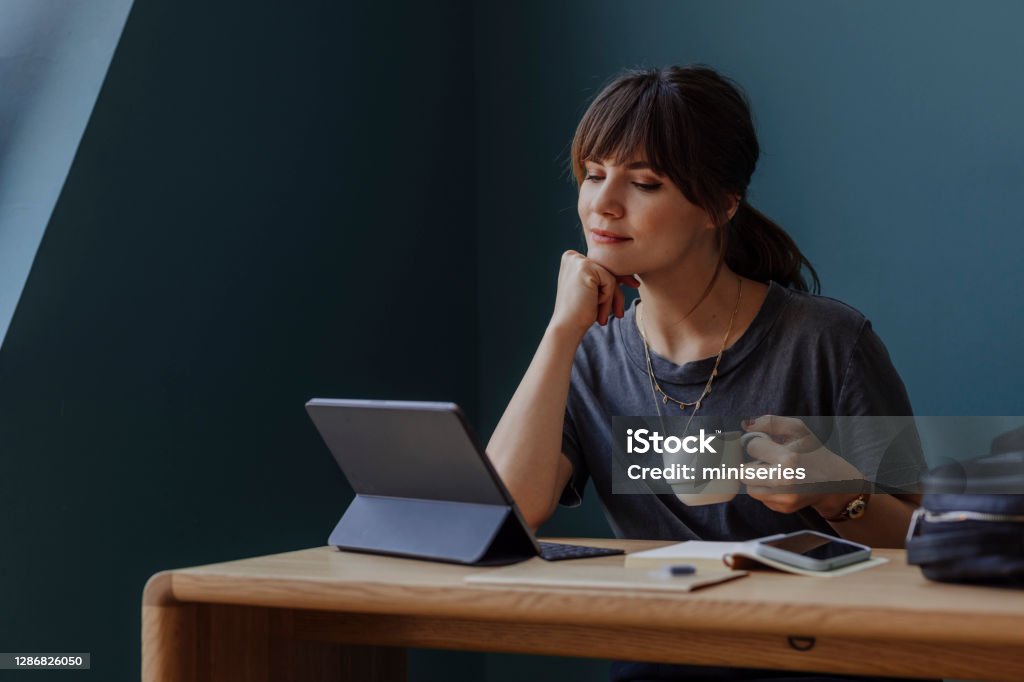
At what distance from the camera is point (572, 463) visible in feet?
5.22

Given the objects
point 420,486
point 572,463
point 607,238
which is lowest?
point 572,463

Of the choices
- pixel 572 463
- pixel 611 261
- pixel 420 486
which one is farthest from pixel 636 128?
pixel 420 486

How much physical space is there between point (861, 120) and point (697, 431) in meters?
1.02

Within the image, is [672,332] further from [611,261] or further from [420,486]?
[420,486]

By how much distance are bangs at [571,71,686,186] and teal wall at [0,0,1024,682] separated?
692mm

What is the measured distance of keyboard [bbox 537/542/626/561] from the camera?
1.09 m

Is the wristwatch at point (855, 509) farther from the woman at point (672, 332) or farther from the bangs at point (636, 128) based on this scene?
the bangs at point (636, 128)

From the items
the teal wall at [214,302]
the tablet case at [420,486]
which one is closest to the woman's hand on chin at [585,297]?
the tablet case at [420,486]

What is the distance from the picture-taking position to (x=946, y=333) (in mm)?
2148

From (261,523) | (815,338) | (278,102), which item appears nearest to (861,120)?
(815,338)

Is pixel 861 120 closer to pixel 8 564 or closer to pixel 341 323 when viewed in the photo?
pixel 341 323

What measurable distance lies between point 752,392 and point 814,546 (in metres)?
0.53

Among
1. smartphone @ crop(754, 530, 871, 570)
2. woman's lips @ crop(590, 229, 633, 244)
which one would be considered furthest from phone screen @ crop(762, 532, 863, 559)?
woman's lips @ crop(590, 229, 633, 244)

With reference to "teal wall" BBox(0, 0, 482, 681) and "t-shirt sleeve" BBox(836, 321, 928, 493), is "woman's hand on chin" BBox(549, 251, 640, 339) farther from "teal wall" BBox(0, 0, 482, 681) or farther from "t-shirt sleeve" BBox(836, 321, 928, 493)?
"teal wall" BBox(0, 0, 482, 681)
